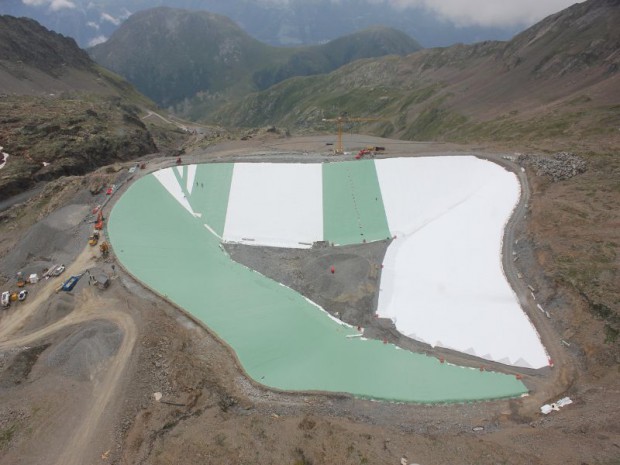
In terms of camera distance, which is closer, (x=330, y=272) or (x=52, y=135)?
(x=330, y=272)

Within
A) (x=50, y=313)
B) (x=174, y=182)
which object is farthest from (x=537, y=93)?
(x=50, y=313)

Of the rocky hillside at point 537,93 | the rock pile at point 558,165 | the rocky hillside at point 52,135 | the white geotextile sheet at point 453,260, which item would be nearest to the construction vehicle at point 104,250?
the white geotextile sheet at point 453,260

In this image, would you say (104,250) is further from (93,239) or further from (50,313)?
(50,313)

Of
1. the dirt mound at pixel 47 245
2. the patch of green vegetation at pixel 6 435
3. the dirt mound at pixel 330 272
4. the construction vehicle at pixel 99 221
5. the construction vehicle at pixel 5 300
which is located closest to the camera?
the patch of green vegetation at pixel 6 435

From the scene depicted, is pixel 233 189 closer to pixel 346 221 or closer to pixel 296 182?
pixel 296 182

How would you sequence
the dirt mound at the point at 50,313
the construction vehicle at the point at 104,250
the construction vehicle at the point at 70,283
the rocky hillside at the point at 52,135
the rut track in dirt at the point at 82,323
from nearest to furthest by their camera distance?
the rut track in dirt at the point at 82,323 → the dirt mound at the point at 50,313 → the construction vehicle at the point at 70,283 → the construction vehicle at the point at 104,250 → the rocky hillside at the point at 52,135

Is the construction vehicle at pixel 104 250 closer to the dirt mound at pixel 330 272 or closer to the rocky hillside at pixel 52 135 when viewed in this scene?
the dirt mound at pixel 330 272

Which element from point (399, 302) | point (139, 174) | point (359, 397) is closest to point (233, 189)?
point (139, 174)
